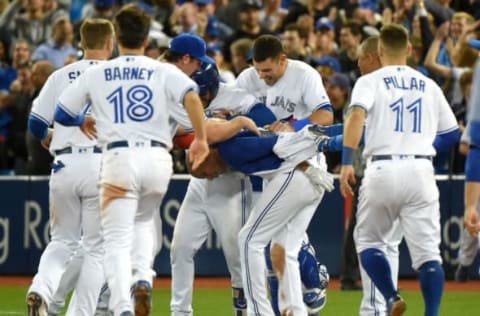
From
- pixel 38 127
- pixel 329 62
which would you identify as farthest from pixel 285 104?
pixel 329 62

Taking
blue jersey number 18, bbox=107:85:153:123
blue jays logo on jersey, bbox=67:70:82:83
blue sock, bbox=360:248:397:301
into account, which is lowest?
blue sock, bbox=360:248:397:301

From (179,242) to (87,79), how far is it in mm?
1919

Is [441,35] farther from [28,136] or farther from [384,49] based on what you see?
[384,49]

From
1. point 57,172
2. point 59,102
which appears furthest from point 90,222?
point 59,102

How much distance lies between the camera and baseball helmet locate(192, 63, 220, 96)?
398 inches

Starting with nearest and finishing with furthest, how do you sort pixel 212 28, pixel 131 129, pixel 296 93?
pixel 131 129, pixel 296 93, pixel 212 28

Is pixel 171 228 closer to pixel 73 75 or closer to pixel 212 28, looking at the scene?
pixel 212 28

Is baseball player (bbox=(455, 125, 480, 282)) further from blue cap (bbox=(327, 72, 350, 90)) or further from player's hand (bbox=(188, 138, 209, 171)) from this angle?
player's hand (bbox=(188, 138, 209, 171))

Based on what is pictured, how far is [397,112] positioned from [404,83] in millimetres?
225

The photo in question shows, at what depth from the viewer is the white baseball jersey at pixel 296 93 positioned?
10578mm

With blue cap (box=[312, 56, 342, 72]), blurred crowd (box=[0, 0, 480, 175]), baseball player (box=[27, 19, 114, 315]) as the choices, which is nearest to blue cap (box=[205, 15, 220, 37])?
blurred crowd (box=[0, 0, 480, 175])

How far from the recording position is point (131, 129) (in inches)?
344

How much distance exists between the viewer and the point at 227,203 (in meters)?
10.3

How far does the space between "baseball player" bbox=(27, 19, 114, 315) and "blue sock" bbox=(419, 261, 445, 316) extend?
239cm
